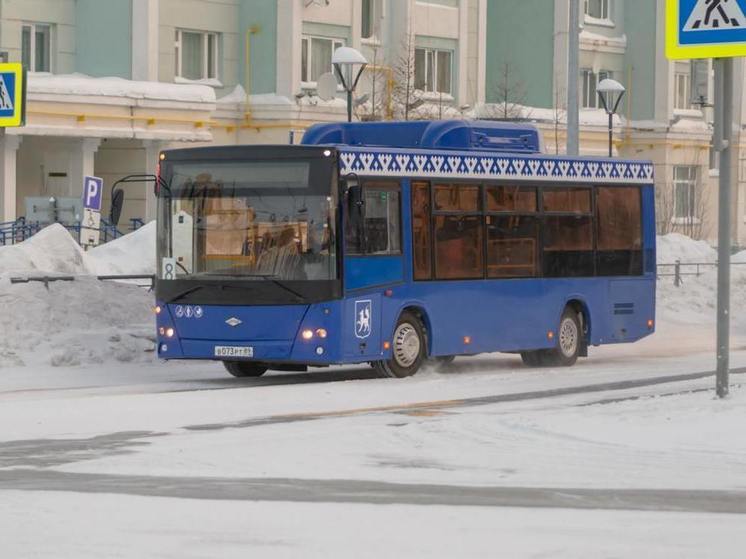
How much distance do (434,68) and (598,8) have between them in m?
11.8

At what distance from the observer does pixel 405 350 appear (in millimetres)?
24625

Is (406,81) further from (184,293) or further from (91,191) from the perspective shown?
(184,293)

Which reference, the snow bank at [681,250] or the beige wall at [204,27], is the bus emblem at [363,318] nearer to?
the snow bank at [681,250]

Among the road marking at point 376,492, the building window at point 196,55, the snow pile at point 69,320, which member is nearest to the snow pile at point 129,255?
the snow pile at point 69,320

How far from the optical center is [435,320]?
2516 cm

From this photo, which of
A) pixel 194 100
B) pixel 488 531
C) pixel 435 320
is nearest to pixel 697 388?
pixel 435 320

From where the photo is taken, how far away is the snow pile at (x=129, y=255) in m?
42.4

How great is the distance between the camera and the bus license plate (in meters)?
23.5

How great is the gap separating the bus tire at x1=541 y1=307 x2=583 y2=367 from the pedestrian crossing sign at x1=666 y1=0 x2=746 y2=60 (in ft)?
33.1

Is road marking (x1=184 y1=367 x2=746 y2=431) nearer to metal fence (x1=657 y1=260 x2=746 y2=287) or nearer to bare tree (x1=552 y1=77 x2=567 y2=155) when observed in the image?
metal fence (x1=657 y1=260 x2=746 y2=287)

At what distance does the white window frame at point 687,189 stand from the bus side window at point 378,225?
49.6 m

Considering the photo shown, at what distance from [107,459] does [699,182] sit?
62.9 m

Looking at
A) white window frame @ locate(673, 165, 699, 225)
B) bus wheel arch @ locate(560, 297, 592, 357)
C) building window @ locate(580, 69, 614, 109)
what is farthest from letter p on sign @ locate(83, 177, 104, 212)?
white window frame @ locate(673, 165, 699, 225)

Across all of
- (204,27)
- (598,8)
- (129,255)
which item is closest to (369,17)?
(204,27)
